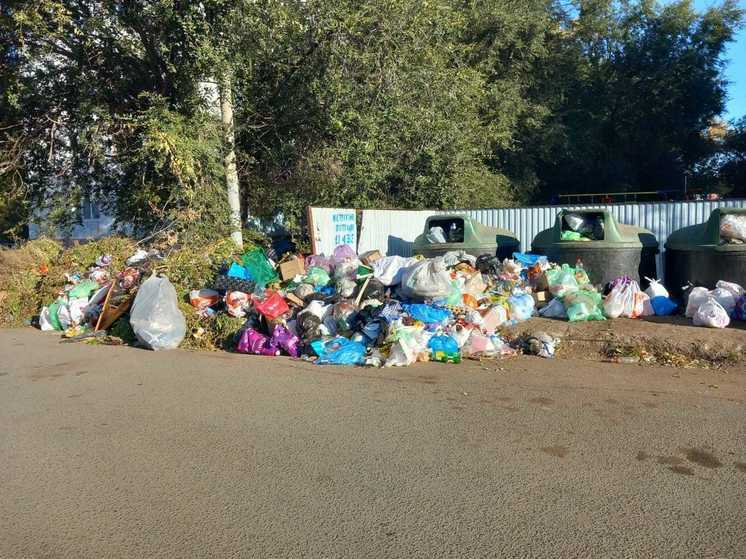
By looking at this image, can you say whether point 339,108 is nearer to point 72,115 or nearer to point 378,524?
point 72,115

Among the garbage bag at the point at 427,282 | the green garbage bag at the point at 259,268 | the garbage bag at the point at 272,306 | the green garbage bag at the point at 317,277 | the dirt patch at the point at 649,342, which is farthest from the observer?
the green garbage bag at the point at 259,268

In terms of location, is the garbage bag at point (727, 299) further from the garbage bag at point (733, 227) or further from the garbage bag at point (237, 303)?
the garbage bag at point (237, 303)

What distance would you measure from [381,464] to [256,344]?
4180 millimetres

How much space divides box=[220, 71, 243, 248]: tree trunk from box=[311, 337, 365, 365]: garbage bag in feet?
14.1

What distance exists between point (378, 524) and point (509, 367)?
377cm

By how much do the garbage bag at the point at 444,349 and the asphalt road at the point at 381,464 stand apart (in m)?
0.38

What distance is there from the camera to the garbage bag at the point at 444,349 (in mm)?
7117

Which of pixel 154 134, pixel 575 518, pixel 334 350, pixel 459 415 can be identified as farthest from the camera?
pixel 154 134

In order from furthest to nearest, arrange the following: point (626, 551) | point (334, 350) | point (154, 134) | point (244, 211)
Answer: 1. point (244, 211)
2. point (154, 134)
3. point (334, 350)
4. point (626, 551)

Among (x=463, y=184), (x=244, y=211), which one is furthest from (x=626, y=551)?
(x=463, y=184)

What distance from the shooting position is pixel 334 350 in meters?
7.41

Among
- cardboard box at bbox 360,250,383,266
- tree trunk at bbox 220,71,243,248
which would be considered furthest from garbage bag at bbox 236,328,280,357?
tree trunk at bbox 220,71,243,248

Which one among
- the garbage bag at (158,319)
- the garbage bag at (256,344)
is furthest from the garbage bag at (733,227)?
the garbage bag at (158,319)

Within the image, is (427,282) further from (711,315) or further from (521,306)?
(711,315)
